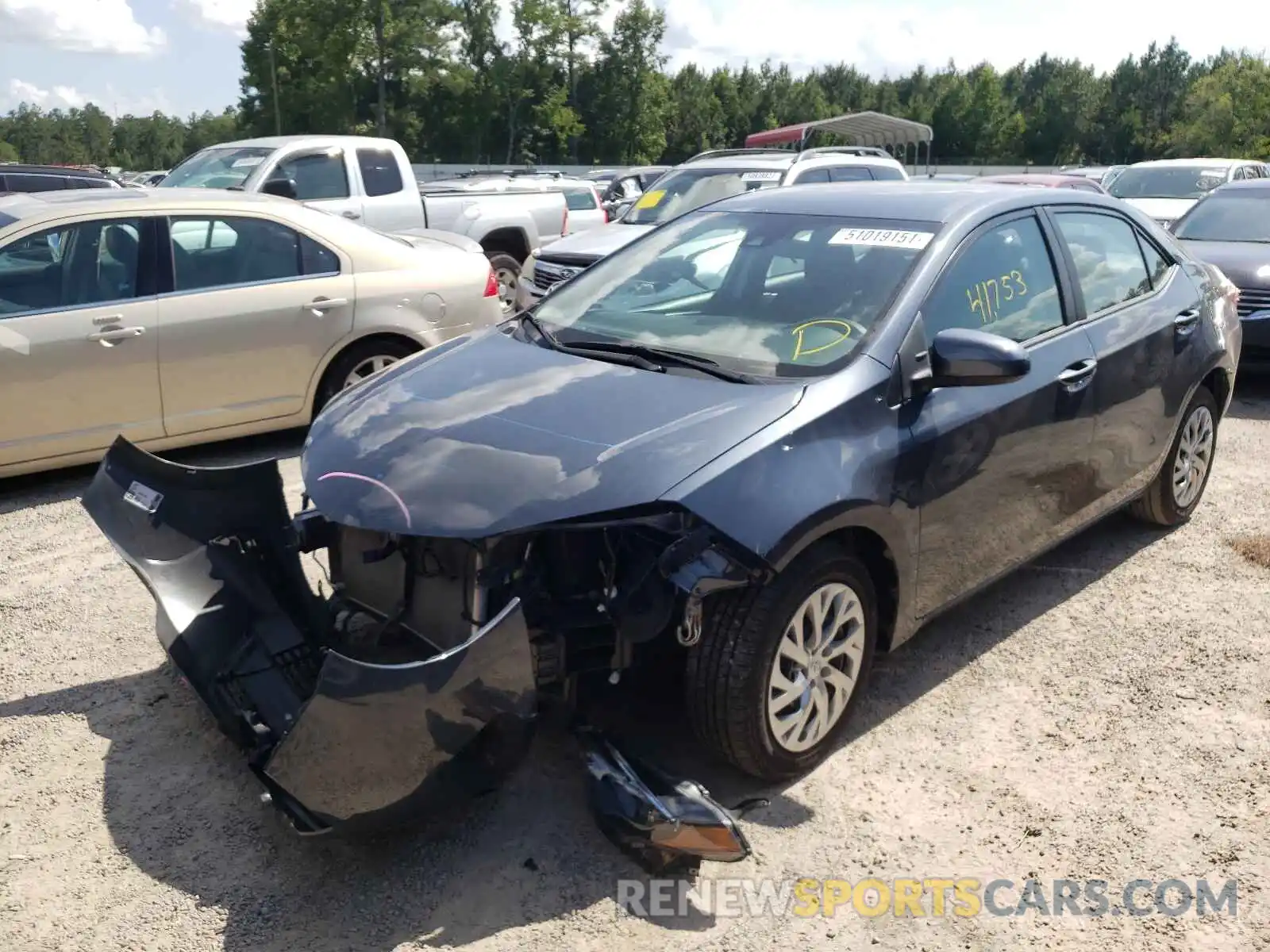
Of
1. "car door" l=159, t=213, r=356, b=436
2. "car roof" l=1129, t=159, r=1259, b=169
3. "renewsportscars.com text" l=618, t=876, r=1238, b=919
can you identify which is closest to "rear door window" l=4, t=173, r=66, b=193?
"car door" l=159, t=213, r=356, b=436

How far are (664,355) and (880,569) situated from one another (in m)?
0.99

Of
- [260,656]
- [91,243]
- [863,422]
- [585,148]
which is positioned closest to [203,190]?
[91,243]

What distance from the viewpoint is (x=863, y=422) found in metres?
3.35

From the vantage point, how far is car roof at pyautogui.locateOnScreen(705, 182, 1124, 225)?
13.3 ft

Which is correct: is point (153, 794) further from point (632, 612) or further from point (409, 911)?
point (632, 612)

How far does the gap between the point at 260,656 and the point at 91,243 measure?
139 inches

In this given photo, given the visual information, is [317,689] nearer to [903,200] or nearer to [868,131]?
[903,200]

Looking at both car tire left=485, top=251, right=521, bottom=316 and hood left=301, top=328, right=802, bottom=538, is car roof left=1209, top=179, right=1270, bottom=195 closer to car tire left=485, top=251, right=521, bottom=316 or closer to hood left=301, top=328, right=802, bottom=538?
car tire left=485, top=251, right=521, bottom=316

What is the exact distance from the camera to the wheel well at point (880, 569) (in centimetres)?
337

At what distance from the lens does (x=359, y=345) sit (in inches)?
268

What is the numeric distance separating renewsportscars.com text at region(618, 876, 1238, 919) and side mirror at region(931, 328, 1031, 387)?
1.49 m

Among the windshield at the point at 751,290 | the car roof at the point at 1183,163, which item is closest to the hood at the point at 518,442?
the windshield at the point at 751,290

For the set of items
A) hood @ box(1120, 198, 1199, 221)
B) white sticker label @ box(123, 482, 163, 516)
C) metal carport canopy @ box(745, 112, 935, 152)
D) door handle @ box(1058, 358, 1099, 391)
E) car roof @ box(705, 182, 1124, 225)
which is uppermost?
metal carport canopy @ box(745, 112, 935, 152)

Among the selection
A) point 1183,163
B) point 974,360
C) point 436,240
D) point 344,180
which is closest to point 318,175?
point 344,180
